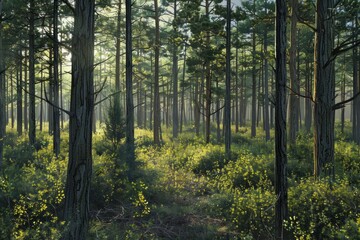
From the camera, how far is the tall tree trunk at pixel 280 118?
468 cm

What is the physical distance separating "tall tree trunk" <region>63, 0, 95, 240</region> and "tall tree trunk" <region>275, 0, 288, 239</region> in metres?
2.93

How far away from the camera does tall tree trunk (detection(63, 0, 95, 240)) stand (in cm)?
388

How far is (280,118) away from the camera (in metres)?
4.71

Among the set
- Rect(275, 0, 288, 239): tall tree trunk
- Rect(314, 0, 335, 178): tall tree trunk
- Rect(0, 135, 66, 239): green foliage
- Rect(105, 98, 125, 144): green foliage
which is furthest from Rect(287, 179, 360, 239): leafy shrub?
Rect(105, 98, 125, 144): green foliage

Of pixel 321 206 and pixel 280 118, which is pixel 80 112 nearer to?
pixel 280 118

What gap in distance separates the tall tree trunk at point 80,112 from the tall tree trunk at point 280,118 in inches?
115

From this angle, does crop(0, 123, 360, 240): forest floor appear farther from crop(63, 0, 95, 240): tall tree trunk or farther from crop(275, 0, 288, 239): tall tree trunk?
crop(63, 0, 95, 240): tall tree trunk

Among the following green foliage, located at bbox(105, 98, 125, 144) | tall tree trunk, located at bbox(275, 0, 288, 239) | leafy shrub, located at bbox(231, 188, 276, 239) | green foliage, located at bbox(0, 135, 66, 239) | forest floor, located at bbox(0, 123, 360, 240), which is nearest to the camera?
tall tree trunk, located at bbox(275, 0, 288, 239)

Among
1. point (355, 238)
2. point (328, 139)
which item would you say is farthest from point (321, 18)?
point (355, 238)

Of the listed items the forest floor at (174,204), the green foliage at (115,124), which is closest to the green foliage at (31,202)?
the forest floor at (174,204)

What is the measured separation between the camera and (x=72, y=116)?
3.87m

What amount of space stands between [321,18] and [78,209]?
20.5 ft

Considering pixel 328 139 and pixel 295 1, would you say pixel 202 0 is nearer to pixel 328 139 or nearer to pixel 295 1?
pixel 295 1

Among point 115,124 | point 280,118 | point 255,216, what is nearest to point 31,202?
point 115,124
